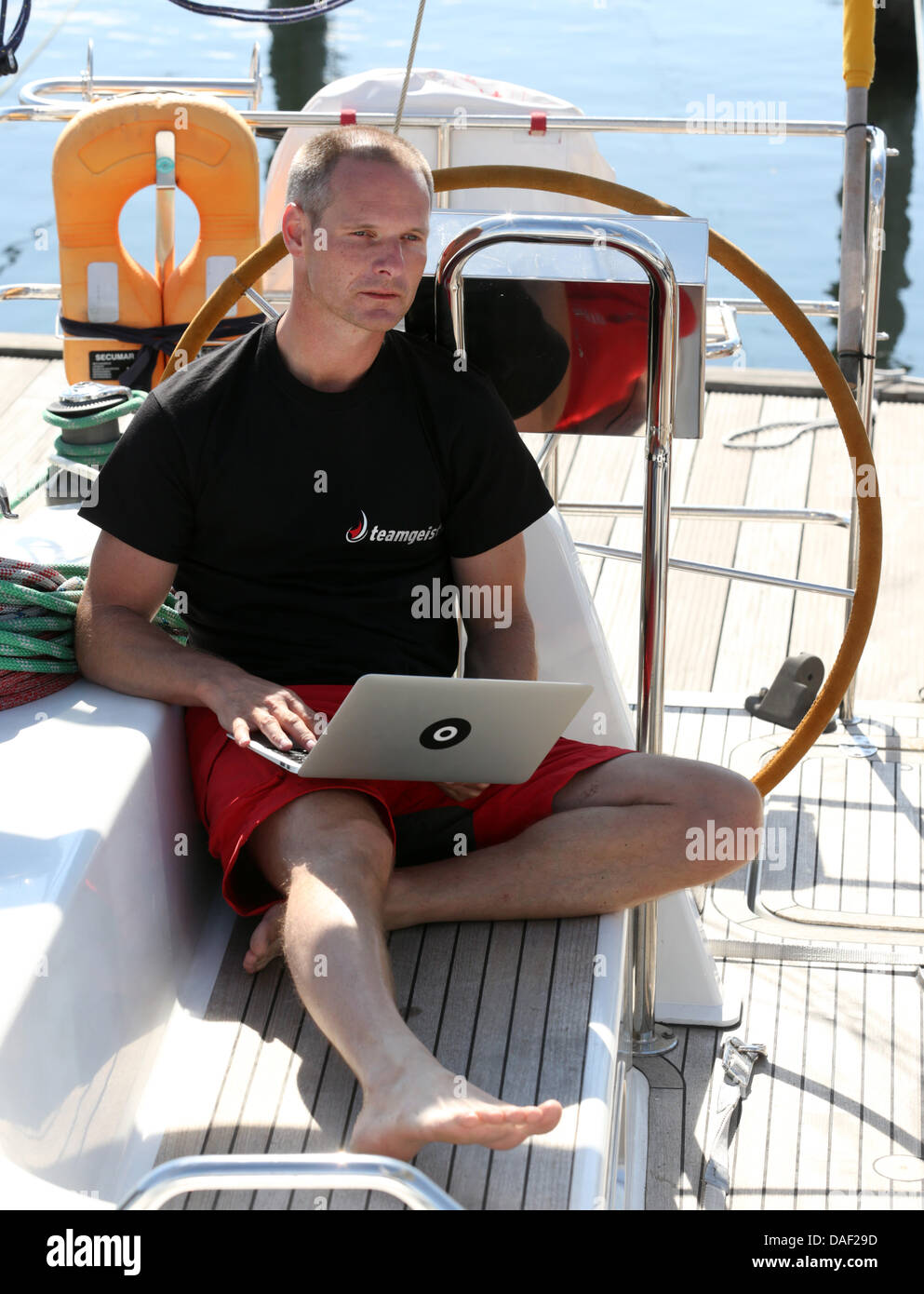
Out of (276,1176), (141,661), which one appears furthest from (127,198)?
(276,1176)

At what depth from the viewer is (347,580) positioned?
6.21 ft

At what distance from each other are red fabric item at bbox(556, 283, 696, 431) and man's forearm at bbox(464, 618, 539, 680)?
1.20 ft

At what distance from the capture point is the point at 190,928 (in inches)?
71.5

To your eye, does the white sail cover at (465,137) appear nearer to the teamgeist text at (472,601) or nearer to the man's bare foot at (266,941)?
the teamgeist text at (472,601)

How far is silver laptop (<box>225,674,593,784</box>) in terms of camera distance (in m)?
1.53

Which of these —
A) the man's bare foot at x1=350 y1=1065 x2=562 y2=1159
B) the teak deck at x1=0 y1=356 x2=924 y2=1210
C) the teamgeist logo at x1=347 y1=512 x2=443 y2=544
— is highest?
the teamgeist logo at x1=347 y1=512 x2=443 y2=544

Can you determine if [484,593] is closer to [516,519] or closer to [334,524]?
[516,519]

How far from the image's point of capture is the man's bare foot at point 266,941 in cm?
165

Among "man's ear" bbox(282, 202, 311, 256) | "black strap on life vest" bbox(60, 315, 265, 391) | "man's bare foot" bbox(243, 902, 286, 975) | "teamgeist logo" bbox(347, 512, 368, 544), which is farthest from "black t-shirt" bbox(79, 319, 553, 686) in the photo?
"black strap on life vest" bbox(60, 315, 265, 391)

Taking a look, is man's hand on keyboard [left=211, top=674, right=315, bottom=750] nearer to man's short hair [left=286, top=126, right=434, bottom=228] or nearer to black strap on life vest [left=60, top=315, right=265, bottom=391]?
man's short hair [left=286, top=126, right=434, bottom=228]

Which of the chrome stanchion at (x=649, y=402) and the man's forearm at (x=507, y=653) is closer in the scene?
the chrome stanchion at (x=649, y=402)

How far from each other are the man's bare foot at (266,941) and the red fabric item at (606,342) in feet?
2.87

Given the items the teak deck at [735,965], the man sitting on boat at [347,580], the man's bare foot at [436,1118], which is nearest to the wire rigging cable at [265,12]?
the teak deck at [735,965]

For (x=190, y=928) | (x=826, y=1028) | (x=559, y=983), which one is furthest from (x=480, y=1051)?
(x=826, y=1028)
